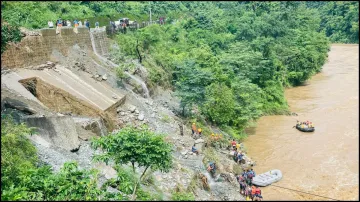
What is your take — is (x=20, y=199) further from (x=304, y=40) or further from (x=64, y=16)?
(x=304, y=40)

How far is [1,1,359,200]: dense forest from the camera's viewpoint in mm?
12531

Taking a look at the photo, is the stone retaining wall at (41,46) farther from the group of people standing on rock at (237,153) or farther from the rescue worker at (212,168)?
the group of people standing on rock at (237,153)

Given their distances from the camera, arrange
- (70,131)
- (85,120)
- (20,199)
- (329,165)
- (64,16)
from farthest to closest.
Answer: (64,16) → (329,165) → (85,120) → (70,131) → (20,199)

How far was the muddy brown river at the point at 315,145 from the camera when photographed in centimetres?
2128

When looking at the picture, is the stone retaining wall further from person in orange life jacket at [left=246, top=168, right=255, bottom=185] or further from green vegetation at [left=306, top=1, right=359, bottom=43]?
green vegetation at [left=306, top=1, right=359, bottom=43]

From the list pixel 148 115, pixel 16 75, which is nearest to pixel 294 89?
pixel 148 115

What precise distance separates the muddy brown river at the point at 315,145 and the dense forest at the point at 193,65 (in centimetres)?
196

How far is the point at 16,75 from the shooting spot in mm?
20375

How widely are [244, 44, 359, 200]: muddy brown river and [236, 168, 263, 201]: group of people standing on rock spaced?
28.8 inches

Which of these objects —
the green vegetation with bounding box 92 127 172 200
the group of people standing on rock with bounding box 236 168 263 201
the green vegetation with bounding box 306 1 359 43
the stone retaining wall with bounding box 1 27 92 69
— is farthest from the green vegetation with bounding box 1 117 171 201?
the green vegetation with bounding box 306 1 359 43

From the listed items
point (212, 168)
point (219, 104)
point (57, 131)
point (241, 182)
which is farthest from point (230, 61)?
point (57, 131)

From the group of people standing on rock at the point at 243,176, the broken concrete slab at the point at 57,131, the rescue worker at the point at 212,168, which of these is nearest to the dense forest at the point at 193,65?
the broken concrete slab at the point at 57,131

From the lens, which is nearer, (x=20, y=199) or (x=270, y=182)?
(x=20, y=199)

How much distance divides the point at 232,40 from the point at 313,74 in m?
10.9
